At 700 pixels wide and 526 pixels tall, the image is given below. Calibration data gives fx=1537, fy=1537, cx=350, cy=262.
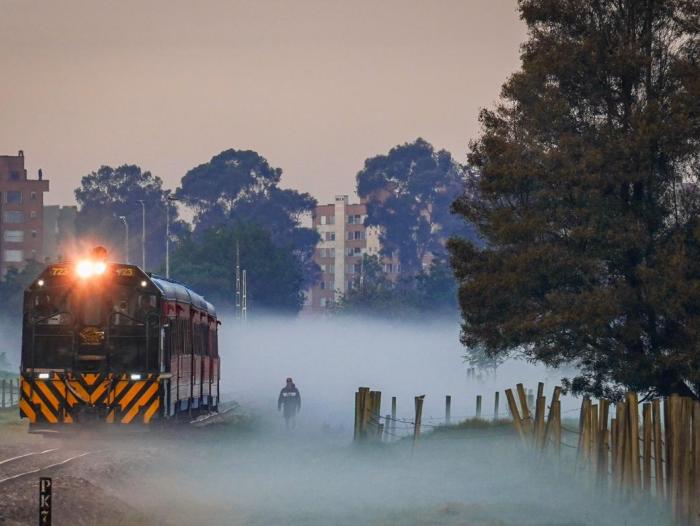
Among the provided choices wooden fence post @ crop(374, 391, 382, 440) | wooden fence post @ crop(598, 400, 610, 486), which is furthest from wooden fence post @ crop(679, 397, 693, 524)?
wooden fence post @ crop(374, 391, 382, 440)

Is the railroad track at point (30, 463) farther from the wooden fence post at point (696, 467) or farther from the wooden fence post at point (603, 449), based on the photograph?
the wooden fence post at point (696, 467)

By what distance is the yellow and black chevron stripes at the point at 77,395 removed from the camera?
37531mm

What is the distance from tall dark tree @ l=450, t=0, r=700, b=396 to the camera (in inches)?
1480

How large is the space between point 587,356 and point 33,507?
58.9 ft

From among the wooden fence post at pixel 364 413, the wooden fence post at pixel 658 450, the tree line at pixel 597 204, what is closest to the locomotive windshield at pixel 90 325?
the wooden fence post at pixel 364 413

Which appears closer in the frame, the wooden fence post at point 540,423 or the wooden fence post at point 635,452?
the wooden fence post at point 635,452

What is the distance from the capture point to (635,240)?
1485 inches

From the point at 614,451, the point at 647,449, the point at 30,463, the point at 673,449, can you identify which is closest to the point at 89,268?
the point at 30,463

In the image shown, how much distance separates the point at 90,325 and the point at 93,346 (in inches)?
20.6

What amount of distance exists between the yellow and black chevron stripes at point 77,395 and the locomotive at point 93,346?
2 centimetres

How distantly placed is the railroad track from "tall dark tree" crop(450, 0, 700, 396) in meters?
11.3

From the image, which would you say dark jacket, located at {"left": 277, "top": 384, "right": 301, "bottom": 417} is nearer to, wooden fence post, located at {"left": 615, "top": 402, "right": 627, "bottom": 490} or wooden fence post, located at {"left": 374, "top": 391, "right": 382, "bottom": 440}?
wooden fence post, located at {"left": 374, "top": 391, "right": 382, "bottom": 440}

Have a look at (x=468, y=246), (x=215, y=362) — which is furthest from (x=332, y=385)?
(x=468, y=246)

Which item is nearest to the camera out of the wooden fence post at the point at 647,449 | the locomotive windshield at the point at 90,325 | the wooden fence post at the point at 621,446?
the wooden fence post at the point at 647,449
